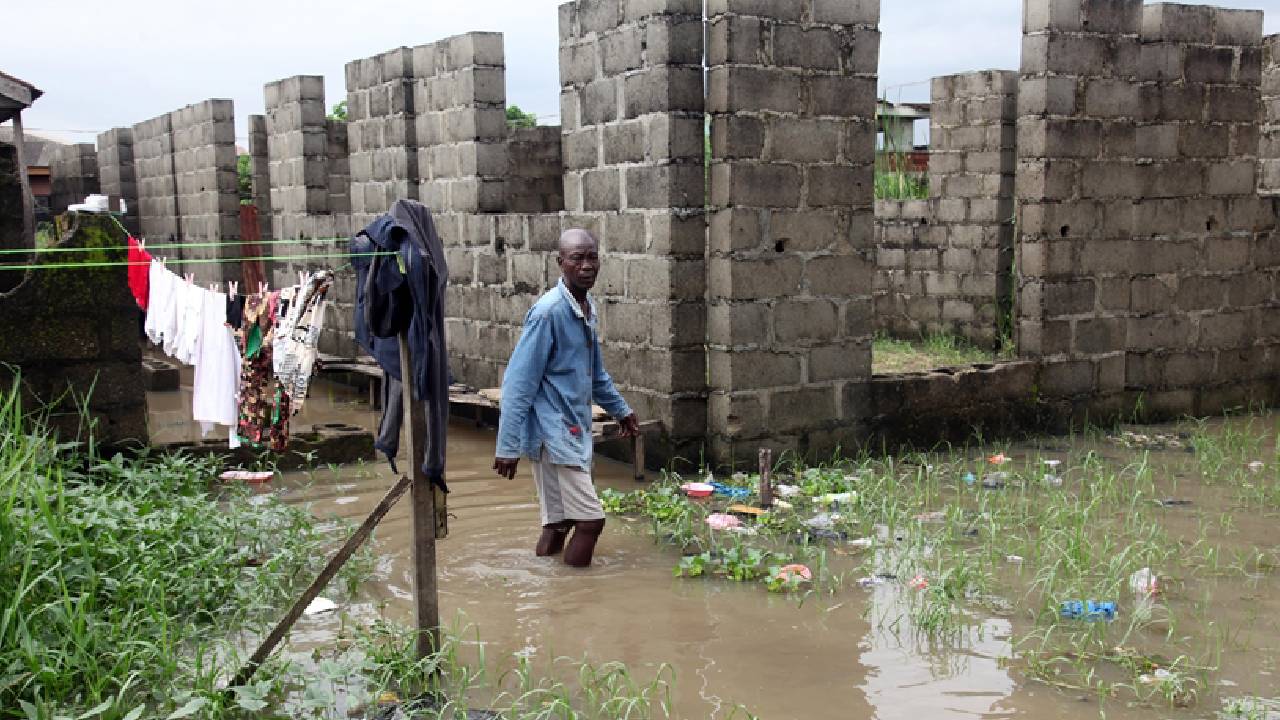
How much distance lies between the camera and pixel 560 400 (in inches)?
228

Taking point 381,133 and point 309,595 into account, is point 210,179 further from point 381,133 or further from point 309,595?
point 309,595

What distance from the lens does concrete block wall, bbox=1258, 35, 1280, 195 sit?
11.4 m

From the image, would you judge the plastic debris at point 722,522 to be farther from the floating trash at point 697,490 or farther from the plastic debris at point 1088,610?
the plastic debris at point 1088,610

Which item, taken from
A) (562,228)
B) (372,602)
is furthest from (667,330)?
(372,602)

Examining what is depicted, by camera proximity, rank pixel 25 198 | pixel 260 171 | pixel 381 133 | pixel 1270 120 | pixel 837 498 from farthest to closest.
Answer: pixel 260 171
pixel 25 198
pixel 1270 120
pixel 381 133
pixel 837 498

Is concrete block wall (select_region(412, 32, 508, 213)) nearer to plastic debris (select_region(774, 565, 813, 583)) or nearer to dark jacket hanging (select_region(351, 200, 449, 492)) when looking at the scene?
plastic debris (select_region(774, 565, 813, 583))

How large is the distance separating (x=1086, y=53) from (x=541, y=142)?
5.76 m

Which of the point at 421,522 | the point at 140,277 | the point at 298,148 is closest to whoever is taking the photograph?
the point at 421,522

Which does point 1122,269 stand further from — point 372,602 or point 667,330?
point 372,602

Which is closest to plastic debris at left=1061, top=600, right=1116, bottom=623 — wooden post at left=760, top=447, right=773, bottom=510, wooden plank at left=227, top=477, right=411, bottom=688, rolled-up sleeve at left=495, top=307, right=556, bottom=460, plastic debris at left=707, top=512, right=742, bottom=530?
plastic debris at left=707, top=512, right=742, bottom=530

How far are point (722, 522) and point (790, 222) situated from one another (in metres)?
2.26

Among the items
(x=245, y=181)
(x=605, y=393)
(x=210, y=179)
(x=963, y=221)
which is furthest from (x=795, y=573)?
(x=245, y=181)

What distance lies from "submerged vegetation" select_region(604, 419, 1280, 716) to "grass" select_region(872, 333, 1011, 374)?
164 centimetres

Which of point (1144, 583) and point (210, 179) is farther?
point (210, 179)
